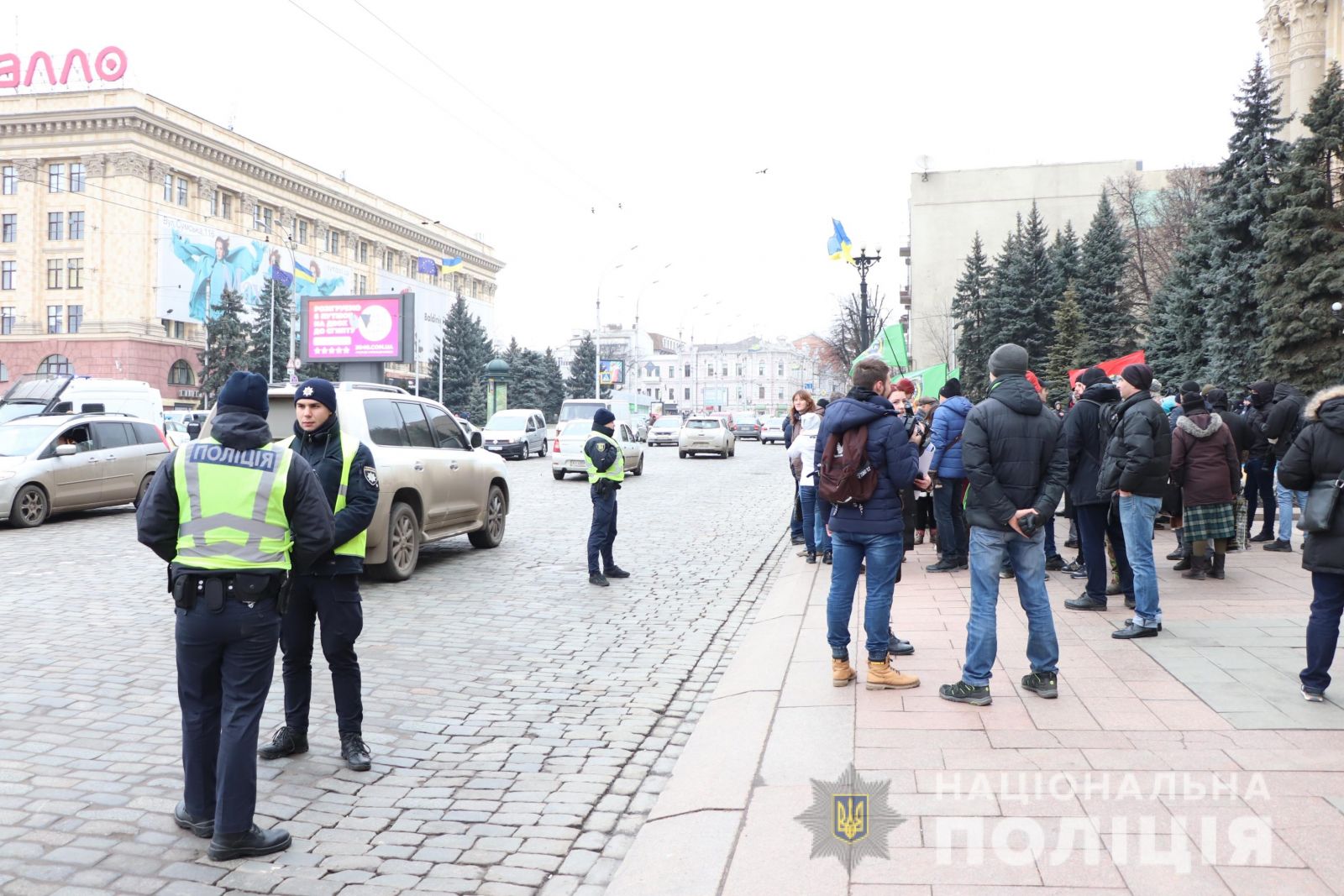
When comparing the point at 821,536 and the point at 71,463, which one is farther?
the point at 71,463

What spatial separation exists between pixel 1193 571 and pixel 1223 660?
3524 mm

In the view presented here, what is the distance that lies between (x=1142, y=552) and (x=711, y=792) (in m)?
4.19

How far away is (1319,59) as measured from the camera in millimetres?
45125

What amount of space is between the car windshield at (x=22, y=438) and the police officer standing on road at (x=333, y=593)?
12.6m

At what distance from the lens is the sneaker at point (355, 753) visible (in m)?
4.83

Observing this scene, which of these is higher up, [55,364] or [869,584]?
[55,364]

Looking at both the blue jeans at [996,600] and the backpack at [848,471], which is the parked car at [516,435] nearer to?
the backpack at [848,471]

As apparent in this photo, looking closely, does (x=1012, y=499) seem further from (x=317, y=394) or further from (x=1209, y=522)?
(x=1209, y=522)

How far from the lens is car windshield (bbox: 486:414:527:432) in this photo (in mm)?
36000

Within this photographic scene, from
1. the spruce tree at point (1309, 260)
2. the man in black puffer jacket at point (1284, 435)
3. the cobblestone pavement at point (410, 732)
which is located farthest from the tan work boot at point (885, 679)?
the spruce tree at point (1309, 260)

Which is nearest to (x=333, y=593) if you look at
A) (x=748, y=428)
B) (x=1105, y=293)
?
(x=1105, y=293)

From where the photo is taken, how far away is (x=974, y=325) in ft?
191

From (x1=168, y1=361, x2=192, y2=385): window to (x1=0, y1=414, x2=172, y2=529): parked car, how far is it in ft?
166

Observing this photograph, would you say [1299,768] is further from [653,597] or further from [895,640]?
[653,597]
